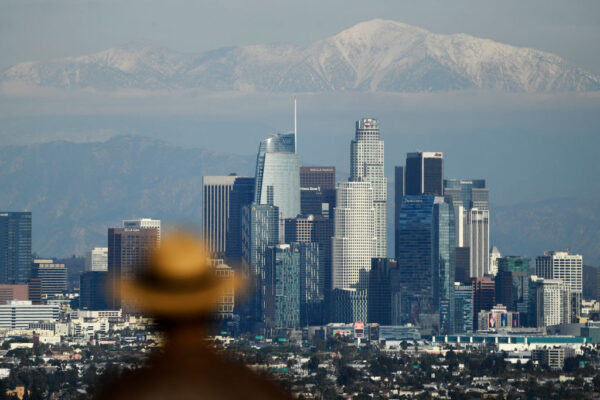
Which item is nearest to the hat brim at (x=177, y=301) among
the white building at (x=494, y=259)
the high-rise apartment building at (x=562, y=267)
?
the high-rise apartment building at (x=562, y=267)

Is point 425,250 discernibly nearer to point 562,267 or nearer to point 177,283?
point 562,267

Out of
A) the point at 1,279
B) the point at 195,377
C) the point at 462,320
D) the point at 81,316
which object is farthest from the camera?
the point at 1,279

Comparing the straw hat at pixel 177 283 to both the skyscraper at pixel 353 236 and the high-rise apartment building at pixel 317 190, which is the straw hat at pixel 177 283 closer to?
the skyscraper at pixel 353 236

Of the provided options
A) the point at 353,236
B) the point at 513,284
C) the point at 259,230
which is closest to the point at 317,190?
the point at 353,236

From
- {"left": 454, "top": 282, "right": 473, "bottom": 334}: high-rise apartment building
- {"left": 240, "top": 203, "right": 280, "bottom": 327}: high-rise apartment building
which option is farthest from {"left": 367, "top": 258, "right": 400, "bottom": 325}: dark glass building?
{"left": 240, "top": 203, "right": 280, "bottom": 327}: high-rise apartment building

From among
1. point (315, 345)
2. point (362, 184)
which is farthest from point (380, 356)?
point (362, 184)

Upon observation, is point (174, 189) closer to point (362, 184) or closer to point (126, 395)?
point (362, 184)

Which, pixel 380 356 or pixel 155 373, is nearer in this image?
pixel 155 373
